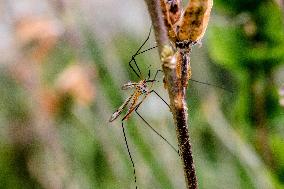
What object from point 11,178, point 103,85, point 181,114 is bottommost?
point 11,178

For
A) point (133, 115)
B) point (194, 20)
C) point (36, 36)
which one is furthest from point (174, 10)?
point (36, 36)

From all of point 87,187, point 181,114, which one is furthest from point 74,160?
point 181,114

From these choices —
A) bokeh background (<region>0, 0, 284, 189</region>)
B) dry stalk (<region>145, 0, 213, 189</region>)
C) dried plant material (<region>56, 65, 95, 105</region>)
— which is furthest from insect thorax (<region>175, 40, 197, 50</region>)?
dried plant material (<region>56, 65, 95, 105</region>)

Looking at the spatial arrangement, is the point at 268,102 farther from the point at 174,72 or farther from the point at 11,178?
the point at 11,178

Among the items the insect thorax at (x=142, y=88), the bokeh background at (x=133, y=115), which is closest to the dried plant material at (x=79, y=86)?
the bokeh background at (x=133, y=115)

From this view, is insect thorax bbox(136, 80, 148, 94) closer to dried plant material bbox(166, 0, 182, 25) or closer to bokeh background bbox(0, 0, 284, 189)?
dried plant material bbox(166, 0, 182, 25)

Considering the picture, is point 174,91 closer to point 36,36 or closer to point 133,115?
point 133,115
